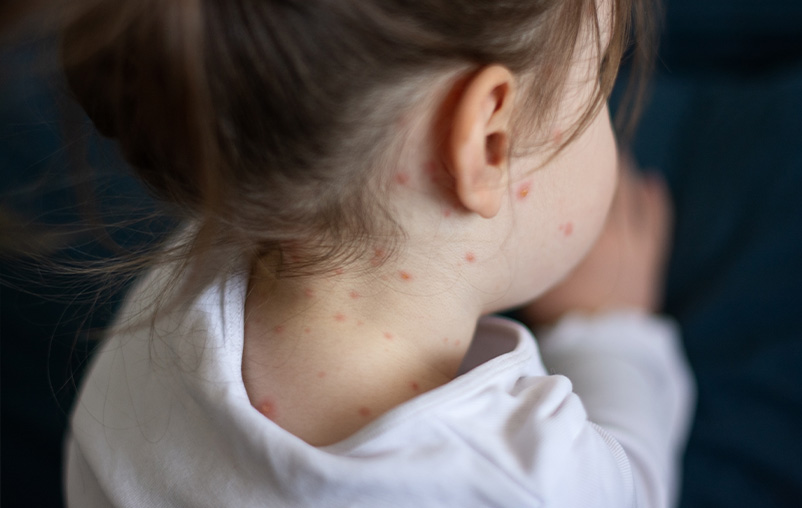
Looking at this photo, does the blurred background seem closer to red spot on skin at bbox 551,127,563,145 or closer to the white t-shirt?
the white t-shirt

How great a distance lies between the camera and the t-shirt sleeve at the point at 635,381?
841 mm

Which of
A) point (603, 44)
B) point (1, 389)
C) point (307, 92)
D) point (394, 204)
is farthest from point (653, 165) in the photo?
point (1, 389)

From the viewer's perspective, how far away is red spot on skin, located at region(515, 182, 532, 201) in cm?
60

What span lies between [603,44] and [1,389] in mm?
1082

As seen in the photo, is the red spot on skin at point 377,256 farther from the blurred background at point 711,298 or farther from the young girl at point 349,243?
the blurred background at point 711,298

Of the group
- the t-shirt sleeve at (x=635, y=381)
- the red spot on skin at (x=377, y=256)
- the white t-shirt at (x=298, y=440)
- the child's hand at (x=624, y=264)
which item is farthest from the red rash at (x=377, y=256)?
the child's hand at (x=624, y=264)

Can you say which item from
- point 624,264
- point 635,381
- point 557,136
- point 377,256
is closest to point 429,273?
point 377,256

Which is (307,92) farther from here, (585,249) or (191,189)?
(585,249)

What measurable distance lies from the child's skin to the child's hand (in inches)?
17.2

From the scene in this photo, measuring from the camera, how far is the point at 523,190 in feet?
1.99

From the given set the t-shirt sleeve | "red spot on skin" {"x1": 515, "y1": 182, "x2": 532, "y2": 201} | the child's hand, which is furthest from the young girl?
the child's hand

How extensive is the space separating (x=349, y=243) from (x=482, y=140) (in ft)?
0.44

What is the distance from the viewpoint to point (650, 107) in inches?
53.9

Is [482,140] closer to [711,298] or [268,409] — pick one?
[268,409]
